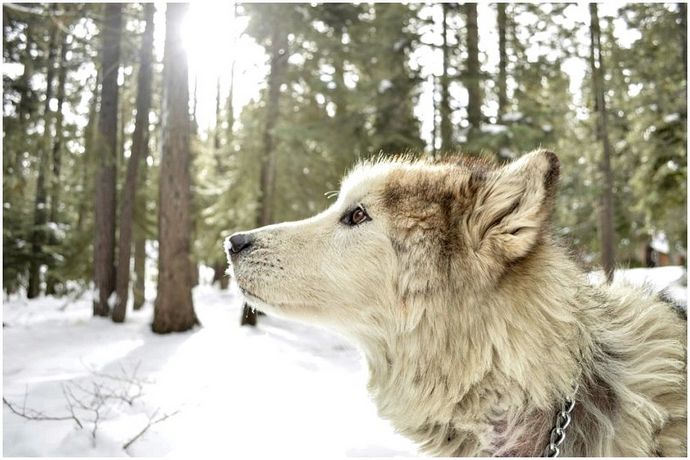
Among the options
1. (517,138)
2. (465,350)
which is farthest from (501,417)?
(517,138)

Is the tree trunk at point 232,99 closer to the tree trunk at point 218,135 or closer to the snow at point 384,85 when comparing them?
the tree trunk at point 218,135

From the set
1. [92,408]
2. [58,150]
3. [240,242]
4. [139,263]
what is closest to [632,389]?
[240,242]

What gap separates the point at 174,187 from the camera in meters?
11.0

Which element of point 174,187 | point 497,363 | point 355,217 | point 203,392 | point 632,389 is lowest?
point 203,392

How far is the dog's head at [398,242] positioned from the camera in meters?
2.33

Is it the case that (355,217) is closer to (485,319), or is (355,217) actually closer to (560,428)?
(485,319)

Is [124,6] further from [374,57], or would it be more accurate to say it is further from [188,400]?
[188,400]

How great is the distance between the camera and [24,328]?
1140 centimetres

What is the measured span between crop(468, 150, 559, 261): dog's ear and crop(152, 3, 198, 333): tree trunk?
9530mm

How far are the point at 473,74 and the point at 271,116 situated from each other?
518cm

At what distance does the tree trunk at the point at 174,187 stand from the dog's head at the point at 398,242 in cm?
850

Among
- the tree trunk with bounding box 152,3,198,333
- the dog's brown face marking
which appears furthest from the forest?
the dog's brown face marking

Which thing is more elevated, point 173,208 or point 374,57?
point 374,57

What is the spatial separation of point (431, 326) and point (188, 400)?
4.19 metres
